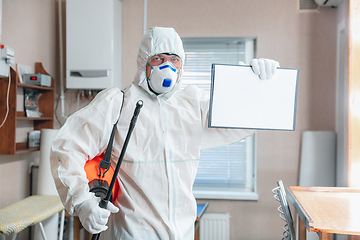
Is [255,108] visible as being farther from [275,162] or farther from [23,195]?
[23,195]

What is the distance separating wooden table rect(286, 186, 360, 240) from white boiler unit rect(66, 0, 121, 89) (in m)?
1.69

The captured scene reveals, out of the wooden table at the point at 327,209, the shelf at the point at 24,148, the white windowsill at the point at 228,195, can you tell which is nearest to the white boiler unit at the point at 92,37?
the shelf at the point at 24,148

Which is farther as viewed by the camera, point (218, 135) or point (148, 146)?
point (218, 135)

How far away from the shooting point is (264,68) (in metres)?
1.31

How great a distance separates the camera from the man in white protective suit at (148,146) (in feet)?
3.67

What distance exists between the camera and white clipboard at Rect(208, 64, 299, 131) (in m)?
1.33

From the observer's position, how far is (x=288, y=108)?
134 centimetres

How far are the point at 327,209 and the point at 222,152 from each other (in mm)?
1494

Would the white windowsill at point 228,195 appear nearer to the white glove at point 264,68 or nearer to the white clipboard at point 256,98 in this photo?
the white clipboard at point 256,98

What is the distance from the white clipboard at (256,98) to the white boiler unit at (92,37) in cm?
152

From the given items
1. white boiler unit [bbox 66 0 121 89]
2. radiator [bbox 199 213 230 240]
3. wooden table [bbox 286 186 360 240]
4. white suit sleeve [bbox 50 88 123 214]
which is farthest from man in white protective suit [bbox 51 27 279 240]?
radiator [bbox 199 213 230 240]

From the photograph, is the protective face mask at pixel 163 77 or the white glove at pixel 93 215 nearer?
the white glove at pixel 93 215

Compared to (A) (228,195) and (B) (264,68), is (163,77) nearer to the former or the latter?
(B) (264,68)

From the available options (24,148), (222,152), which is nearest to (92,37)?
(24,148)
